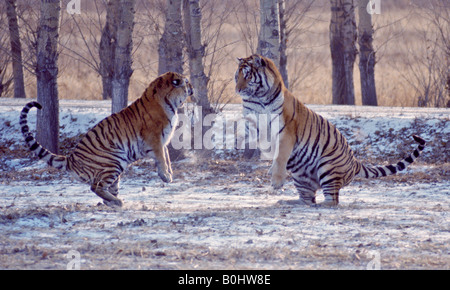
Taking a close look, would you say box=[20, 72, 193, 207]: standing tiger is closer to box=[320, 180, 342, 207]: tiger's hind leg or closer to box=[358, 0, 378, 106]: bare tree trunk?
box=[320, 180, 342, 207]: tiger's hind leg

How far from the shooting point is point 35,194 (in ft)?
28.2

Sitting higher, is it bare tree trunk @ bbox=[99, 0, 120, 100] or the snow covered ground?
bare tree trunk @ bbox=[99, 0, 120, 100]

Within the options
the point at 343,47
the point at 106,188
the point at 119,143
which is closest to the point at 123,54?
the point at 119,143

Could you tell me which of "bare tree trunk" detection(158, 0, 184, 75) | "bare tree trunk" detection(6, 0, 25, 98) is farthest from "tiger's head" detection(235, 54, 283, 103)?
"bare tree trunk" detection(6, 0, 25, 98)

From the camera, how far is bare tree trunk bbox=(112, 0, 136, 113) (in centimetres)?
1047

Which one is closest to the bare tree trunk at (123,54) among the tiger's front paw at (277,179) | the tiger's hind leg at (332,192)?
the tiger's front paw at (277,179)

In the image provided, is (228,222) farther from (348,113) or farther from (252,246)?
(348,113)

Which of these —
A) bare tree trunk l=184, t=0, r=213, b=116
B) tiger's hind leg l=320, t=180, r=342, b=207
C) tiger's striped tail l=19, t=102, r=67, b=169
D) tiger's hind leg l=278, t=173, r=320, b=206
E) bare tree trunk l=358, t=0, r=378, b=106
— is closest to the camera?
tiger's striped tail l=19, t=102, r=67, b=169

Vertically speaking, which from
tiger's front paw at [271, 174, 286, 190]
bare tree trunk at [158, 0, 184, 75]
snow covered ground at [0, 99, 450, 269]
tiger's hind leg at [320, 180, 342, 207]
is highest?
bare tree trunk at [158, 0, 184, 75]

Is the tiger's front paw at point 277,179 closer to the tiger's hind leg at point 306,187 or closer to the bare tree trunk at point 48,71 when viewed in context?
the tiger's hind leg at point 306,187

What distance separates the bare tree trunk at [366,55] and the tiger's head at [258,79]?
10.3 m

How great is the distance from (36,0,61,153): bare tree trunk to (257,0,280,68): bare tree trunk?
320 centimetres

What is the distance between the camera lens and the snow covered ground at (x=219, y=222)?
204 inches

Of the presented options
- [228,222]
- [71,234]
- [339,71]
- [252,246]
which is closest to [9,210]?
[71,234]
